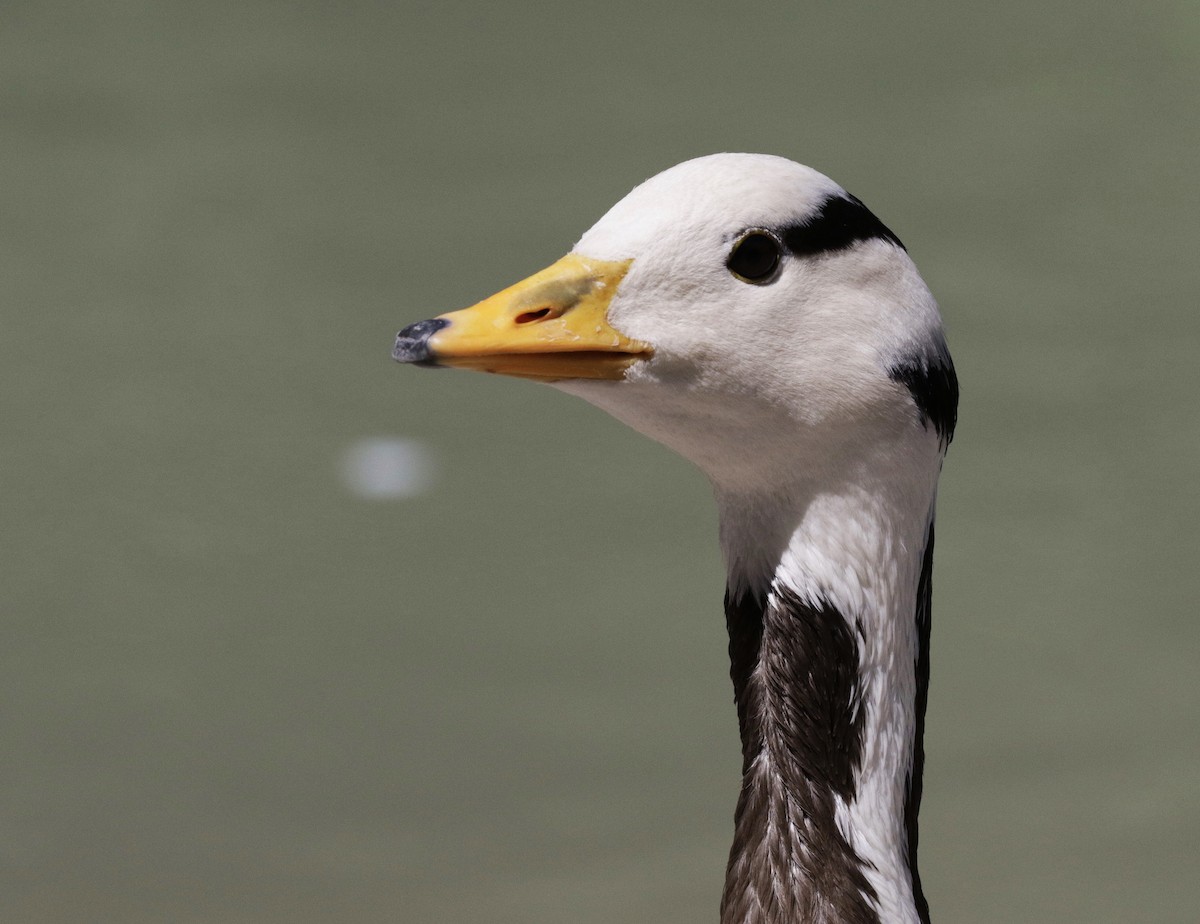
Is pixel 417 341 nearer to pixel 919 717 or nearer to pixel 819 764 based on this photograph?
pixel 819 764

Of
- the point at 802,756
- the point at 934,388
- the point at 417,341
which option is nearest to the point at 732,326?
the point at 934,388

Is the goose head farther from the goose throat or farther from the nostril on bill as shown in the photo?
the goose throat

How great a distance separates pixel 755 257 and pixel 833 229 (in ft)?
0.47

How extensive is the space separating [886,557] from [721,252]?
59cm

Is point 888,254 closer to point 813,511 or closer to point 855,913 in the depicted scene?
point 813,511

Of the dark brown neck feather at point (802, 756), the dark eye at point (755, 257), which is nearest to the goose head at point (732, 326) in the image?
the dark eye at point (755, 257)

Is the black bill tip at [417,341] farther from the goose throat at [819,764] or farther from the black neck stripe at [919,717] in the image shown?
the black neck stripe at [919,717]

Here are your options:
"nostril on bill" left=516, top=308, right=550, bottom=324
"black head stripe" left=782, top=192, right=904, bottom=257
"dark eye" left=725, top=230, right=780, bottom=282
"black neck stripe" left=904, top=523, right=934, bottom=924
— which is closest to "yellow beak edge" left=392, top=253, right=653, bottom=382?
"nostril on bill" left=516, top=308, right=550, bottom=324

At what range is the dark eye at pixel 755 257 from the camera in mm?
2332

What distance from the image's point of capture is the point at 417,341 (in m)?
2.23

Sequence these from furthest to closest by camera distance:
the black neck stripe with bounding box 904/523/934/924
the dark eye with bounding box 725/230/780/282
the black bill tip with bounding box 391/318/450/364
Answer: the black neck stripe with bounding box 904/523/934/924 < the dark eye with bounding box 725/230/780/282 < the black bill tip with bounding box 391/318/450/364

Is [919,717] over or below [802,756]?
over

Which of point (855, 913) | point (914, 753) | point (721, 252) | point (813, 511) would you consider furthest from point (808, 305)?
point (855, 913)

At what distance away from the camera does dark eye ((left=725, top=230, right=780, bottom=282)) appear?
2.33 m
